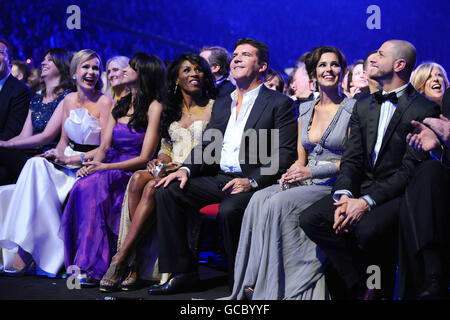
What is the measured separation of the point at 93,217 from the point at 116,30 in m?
4.19

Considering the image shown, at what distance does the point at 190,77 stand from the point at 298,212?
5.29 ft

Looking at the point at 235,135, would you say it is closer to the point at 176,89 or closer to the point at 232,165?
the point at 232,165

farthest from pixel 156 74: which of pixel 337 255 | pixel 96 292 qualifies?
pixel 337 255

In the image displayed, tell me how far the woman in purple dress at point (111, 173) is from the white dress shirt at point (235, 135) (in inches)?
25.1

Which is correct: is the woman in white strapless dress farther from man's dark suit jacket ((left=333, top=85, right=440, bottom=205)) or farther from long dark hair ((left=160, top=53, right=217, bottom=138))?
man's dark suit jacket ((left=333, top=85, right=440, bottom=205))

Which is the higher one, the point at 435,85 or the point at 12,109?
the point at 435,85

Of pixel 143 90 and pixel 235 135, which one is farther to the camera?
pixel 143 90

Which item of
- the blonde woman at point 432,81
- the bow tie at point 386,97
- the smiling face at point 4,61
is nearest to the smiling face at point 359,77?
the blonde woman at point 432,81

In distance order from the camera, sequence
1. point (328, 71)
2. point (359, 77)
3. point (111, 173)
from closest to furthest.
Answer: point (328, 71) < point (111, 173) < point (359, 77)

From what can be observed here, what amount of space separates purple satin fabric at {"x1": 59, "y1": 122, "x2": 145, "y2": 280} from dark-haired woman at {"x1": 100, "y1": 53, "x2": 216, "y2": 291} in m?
0.14

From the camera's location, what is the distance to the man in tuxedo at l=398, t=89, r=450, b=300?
2.54 meters

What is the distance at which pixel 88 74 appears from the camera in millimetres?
4633

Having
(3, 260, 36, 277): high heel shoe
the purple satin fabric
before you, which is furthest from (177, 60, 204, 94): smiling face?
(3, 260, 36, 277): high heel shoe

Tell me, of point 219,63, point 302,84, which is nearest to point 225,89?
point 219,63
